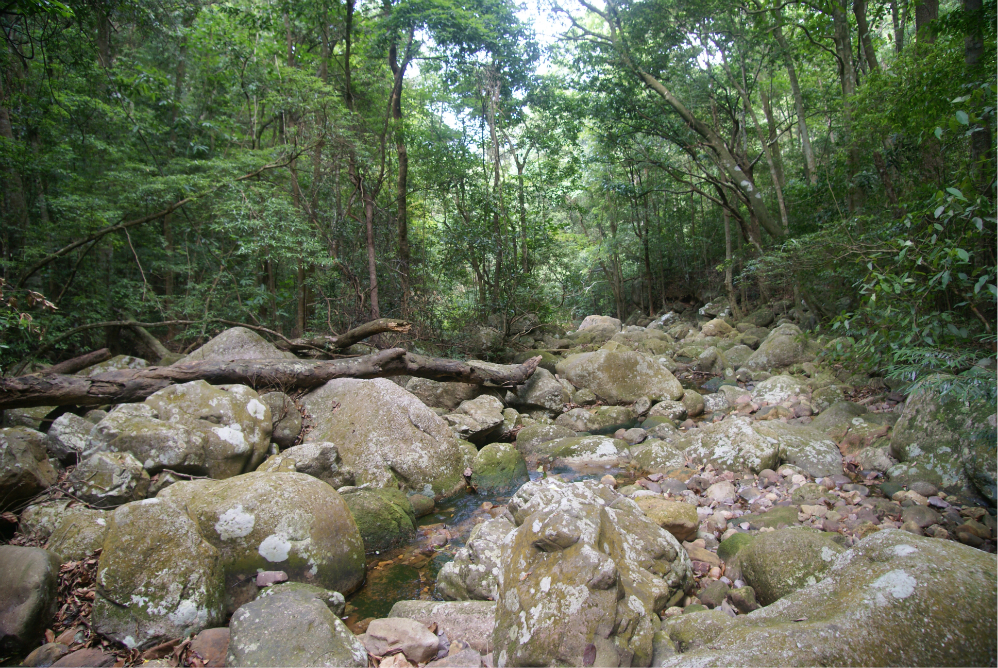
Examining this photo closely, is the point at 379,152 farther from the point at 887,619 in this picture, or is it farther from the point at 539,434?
the point at 887,619

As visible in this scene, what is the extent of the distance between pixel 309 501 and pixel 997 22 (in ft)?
21.8

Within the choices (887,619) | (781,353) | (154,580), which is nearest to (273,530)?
(154,580)

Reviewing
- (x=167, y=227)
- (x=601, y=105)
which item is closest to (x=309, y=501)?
(x=167, y=227)

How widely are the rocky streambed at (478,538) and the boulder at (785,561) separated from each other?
0.01 metres

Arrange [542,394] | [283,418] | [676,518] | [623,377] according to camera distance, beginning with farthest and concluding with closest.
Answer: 1. [623,377]
2. [542,394]
3. [283,418]
4. [676,518]

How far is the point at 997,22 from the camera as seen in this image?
3.96 meters

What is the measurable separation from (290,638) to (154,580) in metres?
1.10

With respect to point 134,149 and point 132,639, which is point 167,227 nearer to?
point 134,149

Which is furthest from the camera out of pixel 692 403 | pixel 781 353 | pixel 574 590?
pixel 781 353

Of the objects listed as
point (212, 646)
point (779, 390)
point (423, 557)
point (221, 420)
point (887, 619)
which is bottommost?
point (423, 557)

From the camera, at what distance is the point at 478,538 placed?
390cm

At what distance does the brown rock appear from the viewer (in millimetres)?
2867

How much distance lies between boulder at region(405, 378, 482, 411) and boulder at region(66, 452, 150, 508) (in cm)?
472

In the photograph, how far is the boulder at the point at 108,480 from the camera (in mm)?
3959
